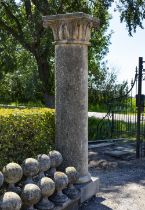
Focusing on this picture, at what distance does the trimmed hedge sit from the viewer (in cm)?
531

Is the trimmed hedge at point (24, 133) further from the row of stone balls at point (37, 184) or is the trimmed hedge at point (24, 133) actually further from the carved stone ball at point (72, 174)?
the carved stone ball at point (72, 174)

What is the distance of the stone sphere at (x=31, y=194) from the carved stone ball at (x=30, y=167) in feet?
0.99

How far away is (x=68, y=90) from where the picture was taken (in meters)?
6.07

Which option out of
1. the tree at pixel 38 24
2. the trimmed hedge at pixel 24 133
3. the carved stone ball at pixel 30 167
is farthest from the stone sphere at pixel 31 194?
the tree at pixel 38 24

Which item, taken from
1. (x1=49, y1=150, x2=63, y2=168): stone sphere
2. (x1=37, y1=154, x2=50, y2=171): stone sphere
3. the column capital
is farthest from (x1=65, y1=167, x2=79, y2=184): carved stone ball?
the column capital

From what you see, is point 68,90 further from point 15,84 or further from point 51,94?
point 15,84

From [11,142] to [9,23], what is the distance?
14962 mm

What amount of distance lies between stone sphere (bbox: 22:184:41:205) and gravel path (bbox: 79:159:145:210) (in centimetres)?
134

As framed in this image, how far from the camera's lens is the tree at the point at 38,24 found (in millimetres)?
16203

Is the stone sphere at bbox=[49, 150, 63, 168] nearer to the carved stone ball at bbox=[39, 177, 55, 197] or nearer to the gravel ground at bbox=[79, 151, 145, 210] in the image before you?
the carved stone ball at bbox=[39, 177, 55, 197]

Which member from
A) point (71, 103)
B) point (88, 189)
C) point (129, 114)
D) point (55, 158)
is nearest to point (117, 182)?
point (88, 189)

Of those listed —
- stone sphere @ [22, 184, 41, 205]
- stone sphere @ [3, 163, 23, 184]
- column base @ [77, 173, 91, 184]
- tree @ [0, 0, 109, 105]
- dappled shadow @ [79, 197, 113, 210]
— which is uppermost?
tree @ [0, 0, 109, 105]

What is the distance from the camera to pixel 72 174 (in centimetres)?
579

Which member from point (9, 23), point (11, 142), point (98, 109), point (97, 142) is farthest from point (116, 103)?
point (98, 109)
